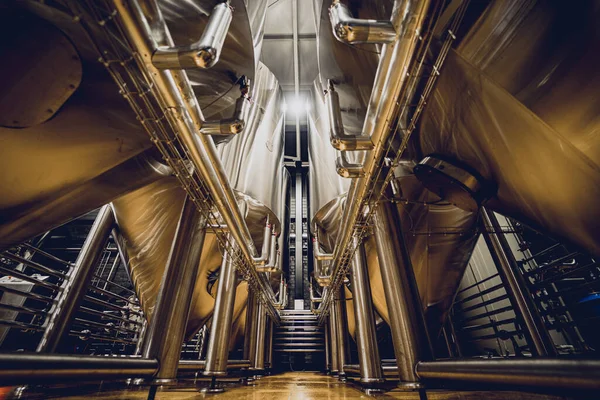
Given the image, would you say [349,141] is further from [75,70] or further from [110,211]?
[110,211]

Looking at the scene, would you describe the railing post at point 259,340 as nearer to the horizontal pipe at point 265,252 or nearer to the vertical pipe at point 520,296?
the horizontal pipe at point 265,252

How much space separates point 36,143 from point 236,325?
16.2ft

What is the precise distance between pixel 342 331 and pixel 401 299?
2.57m

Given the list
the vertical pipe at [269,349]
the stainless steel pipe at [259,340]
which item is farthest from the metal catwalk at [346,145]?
the vertical pipe at [269,349]

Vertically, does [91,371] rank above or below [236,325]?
below

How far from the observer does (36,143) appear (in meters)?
1.30

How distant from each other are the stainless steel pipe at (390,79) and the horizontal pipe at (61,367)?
56.7 inches

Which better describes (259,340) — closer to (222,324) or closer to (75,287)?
(222,324)

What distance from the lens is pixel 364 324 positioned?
2.14m

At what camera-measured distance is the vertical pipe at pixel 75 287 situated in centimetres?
220

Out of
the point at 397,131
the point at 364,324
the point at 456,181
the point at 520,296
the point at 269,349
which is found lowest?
the point at 269,349

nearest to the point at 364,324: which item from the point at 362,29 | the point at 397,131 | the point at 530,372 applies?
the point at 397,131

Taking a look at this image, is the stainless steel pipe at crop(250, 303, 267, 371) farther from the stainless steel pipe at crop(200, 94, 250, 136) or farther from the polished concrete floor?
the stainless steel pipe at crop(200, 94, 250, 136)

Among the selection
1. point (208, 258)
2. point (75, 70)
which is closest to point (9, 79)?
point (75, 70)
